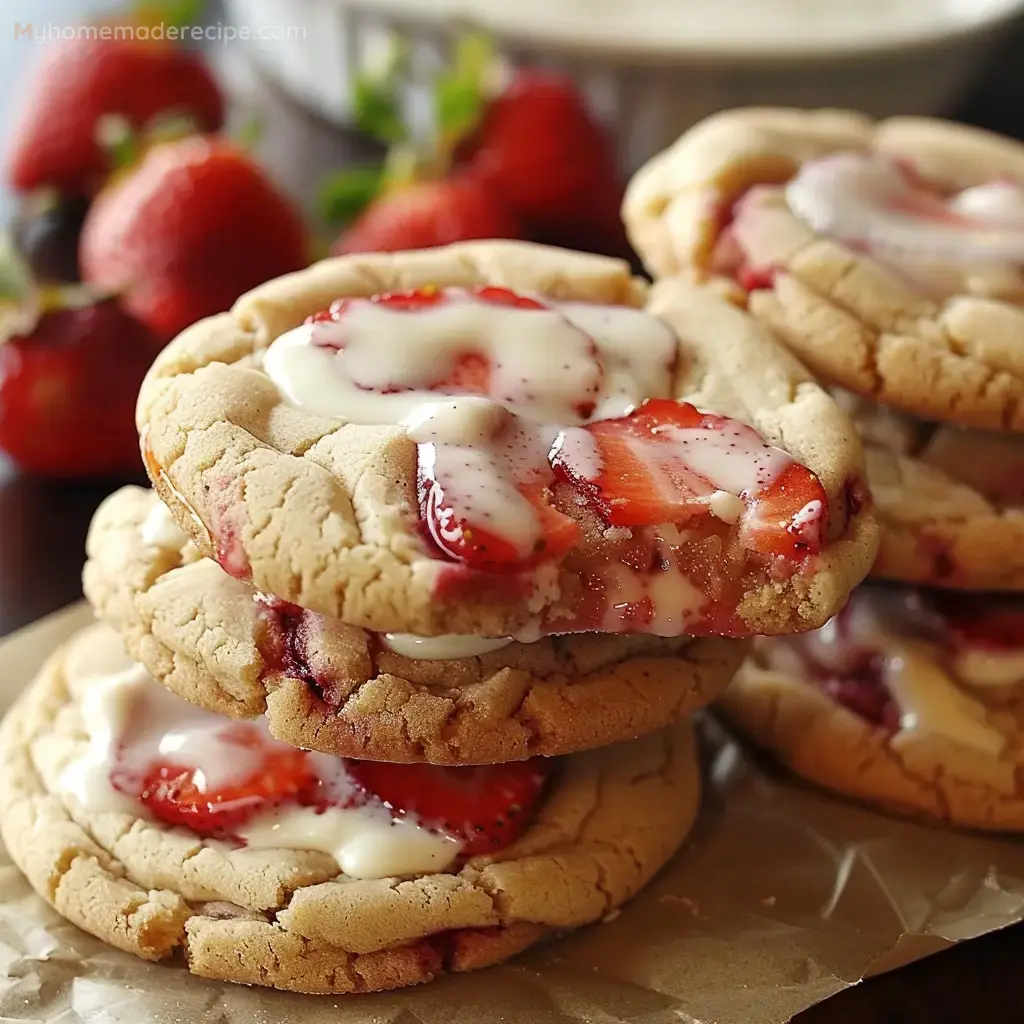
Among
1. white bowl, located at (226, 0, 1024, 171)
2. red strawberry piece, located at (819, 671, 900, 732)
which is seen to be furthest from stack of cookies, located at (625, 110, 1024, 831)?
white bowl, located at (226, 0, 1024, 171)

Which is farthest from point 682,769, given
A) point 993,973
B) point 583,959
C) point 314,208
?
point 314,208

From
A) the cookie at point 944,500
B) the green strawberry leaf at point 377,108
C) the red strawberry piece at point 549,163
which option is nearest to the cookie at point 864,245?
the cookie at point 944,500

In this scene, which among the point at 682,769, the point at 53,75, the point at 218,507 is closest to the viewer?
the point at 218,507

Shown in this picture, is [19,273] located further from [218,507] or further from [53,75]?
[218,507]

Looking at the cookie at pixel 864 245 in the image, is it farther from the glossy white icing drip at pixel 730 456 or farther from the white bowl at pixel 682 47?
the white bowl at pixel 682 47

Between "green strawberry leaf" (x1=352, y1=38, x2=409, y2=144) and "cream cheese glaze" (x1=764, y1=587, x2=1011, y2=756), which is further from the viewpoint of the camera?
"green strawberry leaf" (x1=352, y1=38, x2=409, y2=144)

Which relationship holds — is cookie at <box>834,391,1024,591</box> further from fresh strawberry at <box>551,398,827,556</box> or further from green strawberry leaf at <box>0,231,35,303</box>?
green strawberry leaf at <box>0,231,35,303</box>
